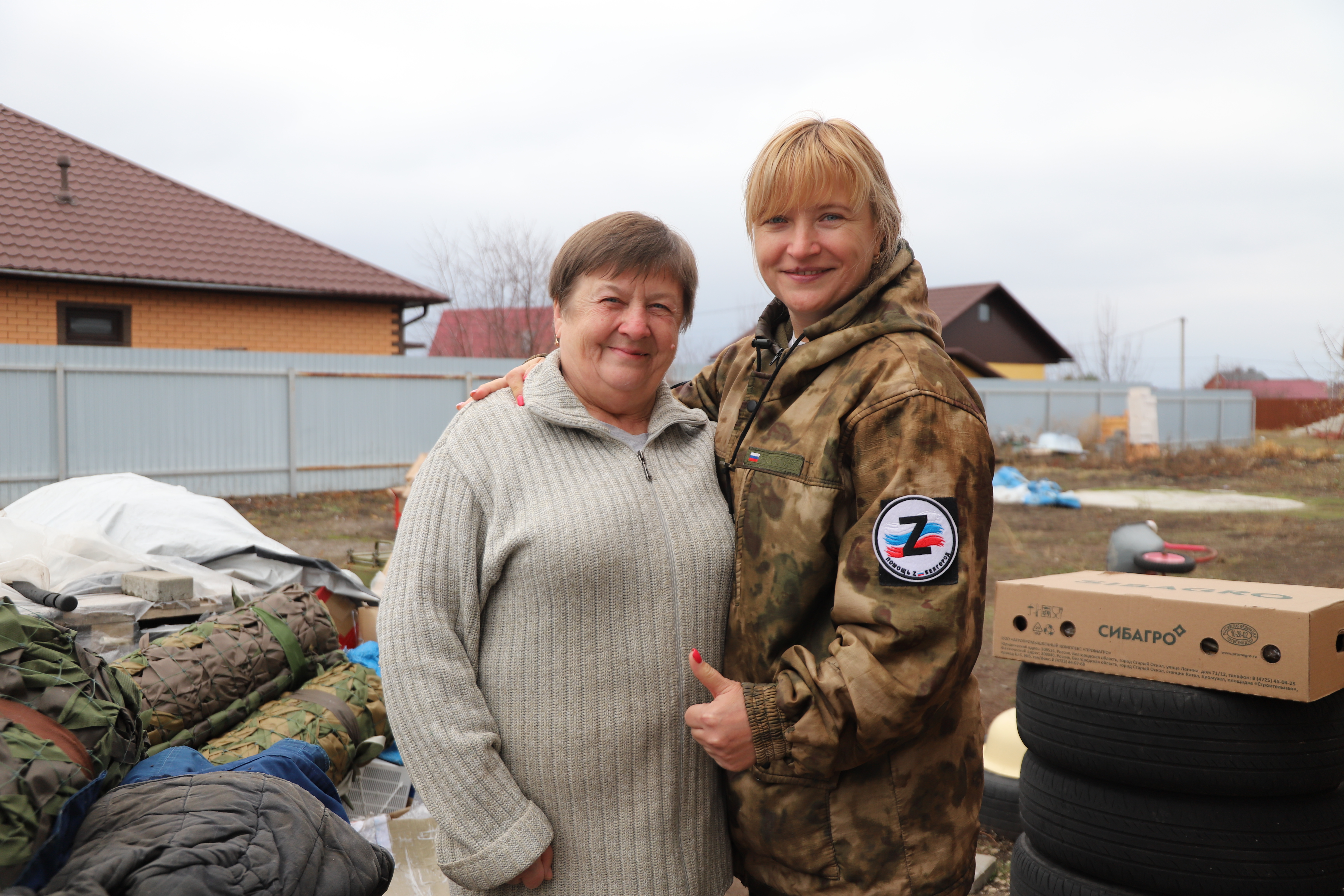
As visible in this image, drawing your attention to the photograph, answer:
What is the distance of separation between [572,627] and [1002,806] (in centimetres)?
284

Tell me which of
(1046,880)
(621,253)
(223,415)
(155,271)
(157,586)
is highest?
(155,271)

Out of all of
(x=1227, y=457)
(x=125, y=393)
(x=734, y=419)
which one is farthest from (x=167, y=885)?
(x=1227, y=457)

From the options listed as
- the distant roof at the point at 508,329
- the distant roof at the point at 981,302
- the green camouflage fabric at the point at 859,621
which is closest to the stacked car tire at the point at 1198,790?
the green camouflage fabric at the point at 859,621

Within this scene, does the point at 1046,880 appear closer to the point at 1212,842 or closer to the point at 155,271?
the point at 1212,842

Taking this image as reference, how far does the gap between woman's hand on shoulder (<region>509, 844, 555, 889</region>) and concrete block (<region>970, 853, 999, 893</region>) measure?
87.5 inches

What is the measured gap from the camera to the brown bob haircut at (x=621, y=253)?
2.00 metres

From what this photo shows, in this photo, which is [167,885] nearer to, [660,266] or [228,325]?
[660,266]

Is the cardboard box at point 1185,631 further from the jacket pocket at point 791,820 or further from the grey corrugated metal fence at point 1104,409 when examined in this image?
the grey corrugated metal fence at point 1104,409

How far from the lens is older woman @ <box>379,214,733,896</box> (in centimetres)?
179

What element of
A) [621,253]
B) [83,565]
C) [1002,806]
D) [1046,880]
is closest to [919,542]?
[621,253]

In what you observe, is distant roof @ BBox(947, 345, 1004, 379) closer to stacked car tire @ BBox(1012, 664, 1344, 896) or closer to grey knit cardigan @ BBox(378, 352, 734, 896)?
stacked car tire @ BBox(1012, 664, 1344, 896)

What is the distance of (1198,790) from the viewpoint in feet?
8.20

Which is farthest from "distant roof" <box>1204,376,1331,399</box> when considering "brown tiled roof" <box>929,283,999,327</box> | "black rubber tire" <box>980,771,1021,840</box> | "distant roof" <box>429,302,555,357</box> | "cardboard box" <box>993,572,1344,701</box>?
"cardboard box" <box>993,572,1344,701</box>

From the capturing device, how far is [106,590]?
3816 mm
